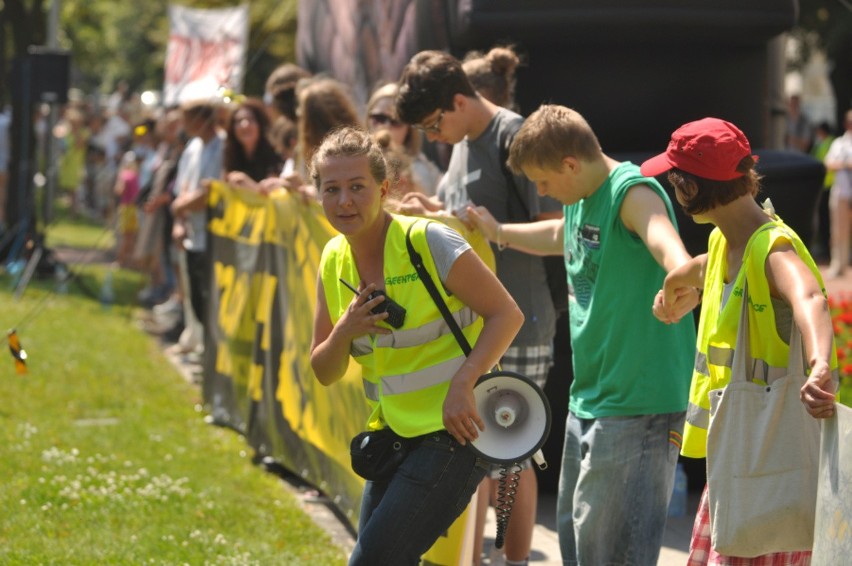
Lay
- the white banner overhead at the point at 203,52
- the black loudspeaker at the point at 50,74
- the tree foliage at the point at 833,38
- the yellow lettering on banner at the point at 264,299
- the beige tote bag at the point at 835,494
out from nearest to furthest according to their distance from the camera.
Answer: the beige tote bag at the point at 835,494
the yellow lettering on banner at the point at 264,299
the white banner overhead at the point at 203,52
the black loudspeaker at the point at 50,74
the tree foliage at the point at 833,38

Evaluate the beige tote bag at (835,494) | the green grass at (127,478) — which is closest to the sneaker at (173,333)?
the green grass at (127,478)

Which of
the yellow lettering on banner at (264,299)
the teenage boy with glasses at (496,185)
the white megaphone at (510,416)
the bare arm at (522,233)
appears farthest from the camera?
the yellow lettering on banner at (264,299)

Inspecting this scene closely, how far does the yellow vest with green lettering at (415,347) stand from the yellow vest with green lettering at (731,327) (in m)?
0.65

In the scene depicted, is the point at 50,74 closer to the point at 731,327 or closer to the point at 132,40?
the point at 731,327

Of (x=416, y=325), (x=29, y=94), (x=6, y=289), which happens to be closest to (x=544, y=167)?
(x=416, y=325)

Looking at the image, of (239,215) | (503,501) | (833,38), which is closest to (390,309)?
(503,501)

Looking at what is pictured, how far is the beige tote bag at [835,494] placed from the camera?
125 inches

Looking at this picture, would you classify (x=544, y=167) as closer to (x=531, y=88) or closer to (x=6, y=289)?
(x=531, y=88)

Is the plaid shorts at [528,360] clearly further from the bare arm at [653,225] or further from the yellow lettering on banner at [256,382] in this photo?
the yellow lettering on banner at [256,382]

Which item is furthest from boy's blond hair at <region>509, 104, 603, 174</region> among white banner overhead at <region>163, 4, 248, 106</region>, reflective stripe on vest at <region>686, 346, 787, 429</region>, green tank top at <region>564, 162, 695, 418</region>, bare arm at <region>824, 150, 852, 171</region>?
bare arm at <region>824, 150, 852, 171</region>

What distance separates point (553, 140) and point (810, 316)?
1336mm

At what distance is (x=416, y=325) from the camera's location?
3.98 meters

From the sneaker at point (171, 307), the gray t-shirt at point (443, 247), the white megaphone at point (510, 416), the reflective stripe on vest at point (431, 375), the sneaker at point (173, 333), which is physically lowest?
the sneaker at point (173, 333)

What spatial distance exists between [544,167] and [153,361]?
7.74m
